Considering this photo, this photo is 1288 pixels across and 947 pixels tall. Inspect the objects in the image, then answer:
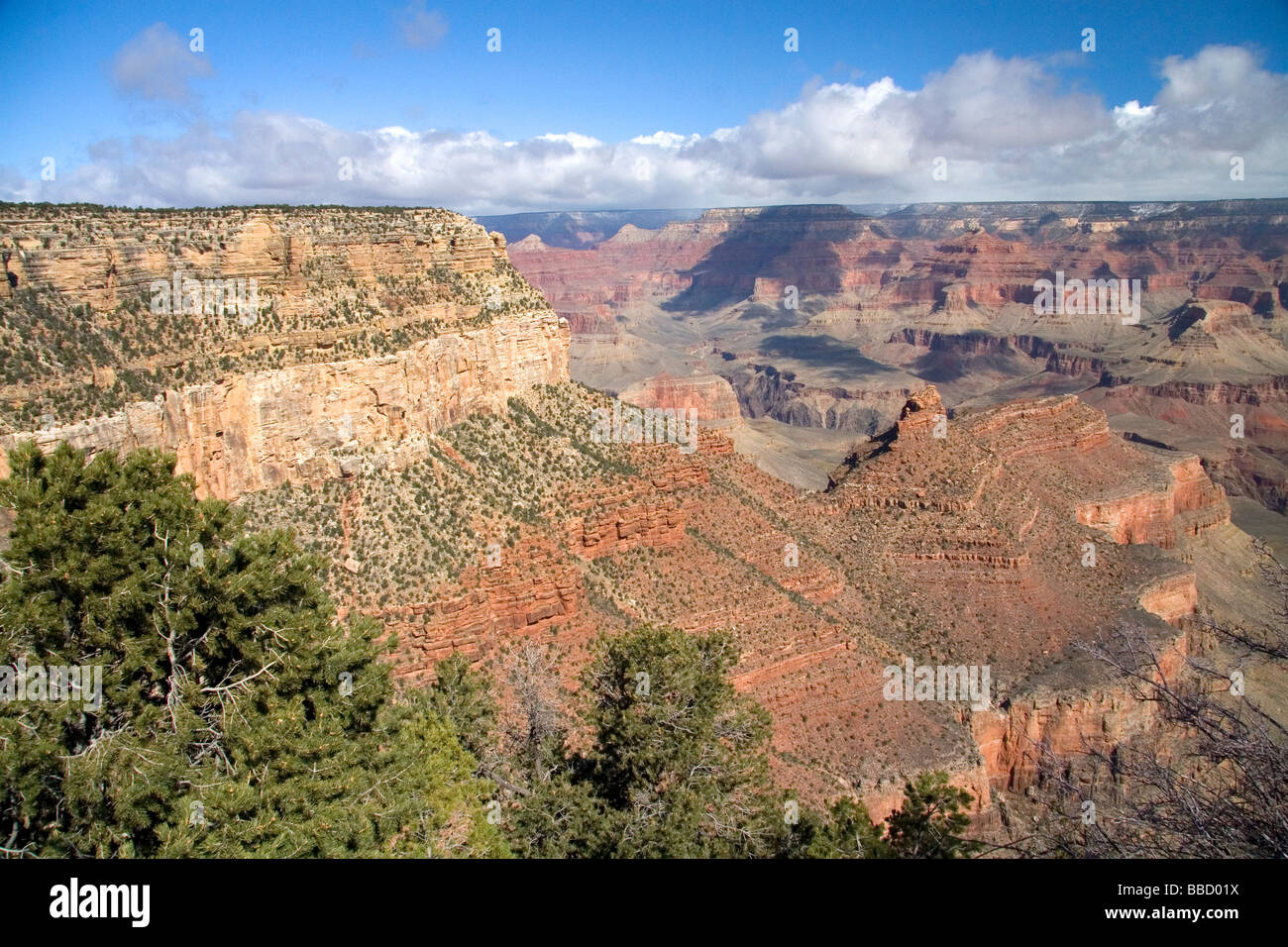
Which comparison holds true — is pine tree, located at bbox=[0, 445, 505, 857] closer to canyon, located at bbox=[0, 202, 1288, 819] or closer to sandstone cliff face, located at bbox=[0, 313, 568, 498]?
canyon, located at bbox=[0, 202, 1288, 819]

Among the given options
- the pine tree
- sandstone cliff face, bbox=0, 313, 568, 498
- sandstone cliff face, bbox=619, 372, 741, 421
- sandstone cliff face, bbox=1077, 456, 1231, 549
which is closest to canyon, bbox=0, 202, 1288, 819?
sandstone cliff face, bbox=0, 313, 568, 498

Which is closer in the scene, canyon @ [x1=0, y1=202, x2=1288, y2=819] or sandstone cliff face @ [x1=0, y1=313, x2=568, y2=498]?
sandstone cliff face @ [x1=0, y1=313, x2=568, y2=498]

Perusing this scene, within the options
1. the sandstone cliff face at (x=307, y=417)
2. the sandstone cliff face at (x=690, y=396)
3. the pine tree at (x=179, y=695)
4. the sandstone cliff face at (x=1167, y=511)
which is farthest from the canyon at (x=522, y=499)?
the sandstone cliff face at (x=690, y=396)

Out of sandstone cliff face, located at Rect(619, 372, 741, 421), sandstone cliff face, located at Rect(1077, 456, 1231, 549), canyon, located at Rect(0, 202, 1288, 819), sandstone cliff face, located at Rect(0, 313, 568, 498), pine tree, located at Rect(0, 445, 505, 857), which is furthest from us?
sandstone cliff face, located at Rect(619, 372, 741, 421)

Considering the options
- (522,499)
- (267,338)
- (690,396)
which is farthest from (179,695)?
(690,396)

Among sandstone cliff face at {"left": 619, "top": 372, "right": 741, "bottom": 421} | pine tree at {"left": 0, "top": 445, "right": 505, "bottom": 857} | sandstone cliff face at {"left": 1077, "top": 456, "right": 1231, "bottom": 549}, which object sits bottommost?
sandstone cliff face at {"left": 1077, "top": 456, "right": 1231, "bottom": 549}
